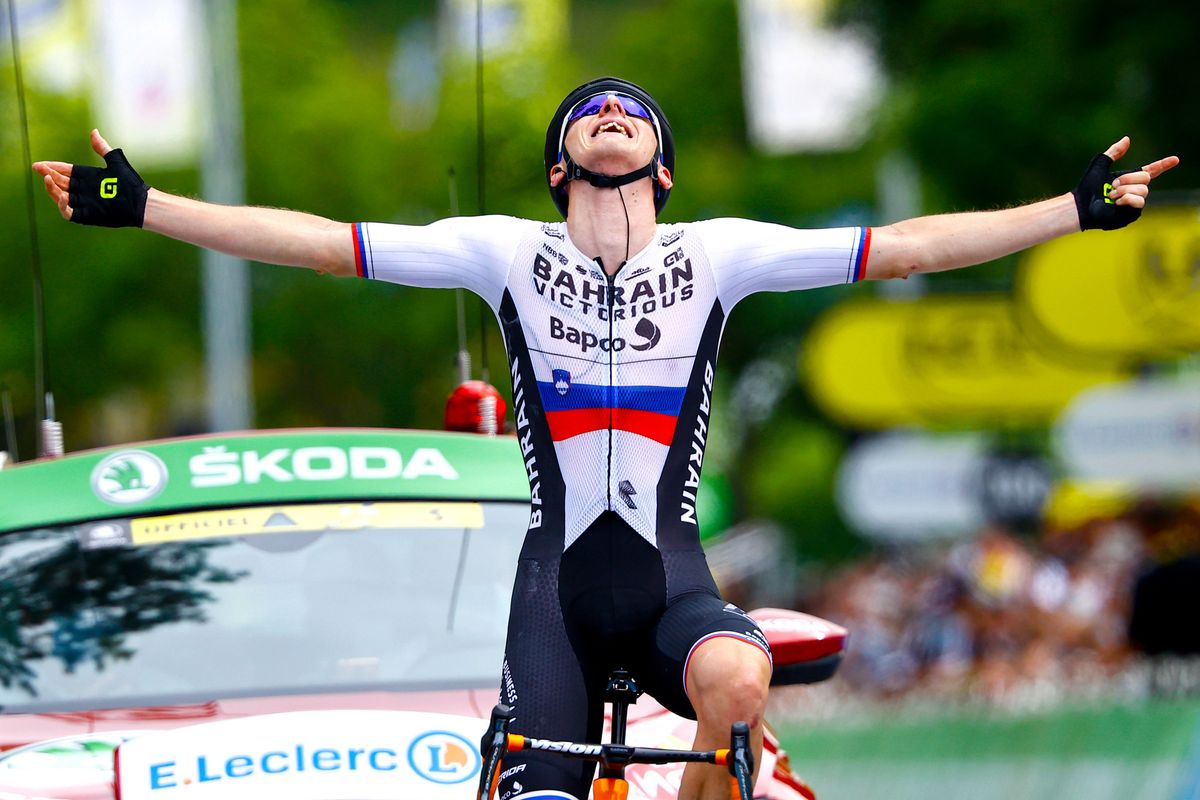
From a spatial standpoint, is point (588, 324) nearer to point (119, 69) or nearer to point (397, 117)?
point (119, 69)

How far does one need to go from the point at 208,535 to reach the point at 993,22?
1644 centimetres

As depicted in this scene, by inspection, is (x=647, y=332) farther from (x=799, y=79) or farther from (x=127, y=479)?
(x=799, y=79)

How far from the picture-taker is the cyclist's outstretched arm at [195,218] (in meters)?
3.47

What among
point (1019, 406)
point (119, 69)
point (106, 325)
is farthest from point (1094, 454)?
point (106, 325)

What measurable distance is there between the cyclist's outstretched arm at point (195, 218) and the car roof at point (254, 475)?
1061 mm

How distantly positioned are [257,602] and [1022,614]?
1213cm

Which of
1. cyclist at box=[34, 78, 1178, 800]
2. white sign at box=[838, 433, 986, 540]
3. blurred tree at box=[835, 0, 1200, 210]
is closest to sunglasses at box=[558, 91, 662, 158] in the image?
cyclist at box=[34, 78, 1178, 800]

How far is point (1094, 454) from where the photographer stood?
1808 centimetres

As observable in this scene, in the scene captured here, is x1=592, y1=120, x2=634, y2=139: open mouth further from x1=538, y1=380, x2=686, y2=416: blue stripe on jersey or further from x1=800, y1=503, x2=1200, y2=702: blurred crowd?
x1=800, y1=503, x2=1200, y2=702: blurred crowd

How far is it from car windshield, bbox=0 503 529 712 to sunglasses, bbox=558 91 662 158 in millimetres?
1142

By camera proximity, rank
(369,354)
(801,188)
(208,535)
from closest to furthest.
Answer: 1. (208,535)
2. (801,188)
3. (369,354)

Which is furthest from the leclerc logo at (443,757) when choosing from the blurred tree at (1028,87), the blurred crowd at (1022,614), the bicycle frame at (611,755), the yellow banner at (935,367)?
the yellow banner at (935,367)

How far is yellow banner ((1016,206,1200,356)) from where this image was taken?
16.6 m

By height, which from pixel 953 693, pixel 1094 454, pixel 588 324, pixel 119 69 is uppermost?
pixel 119 69
